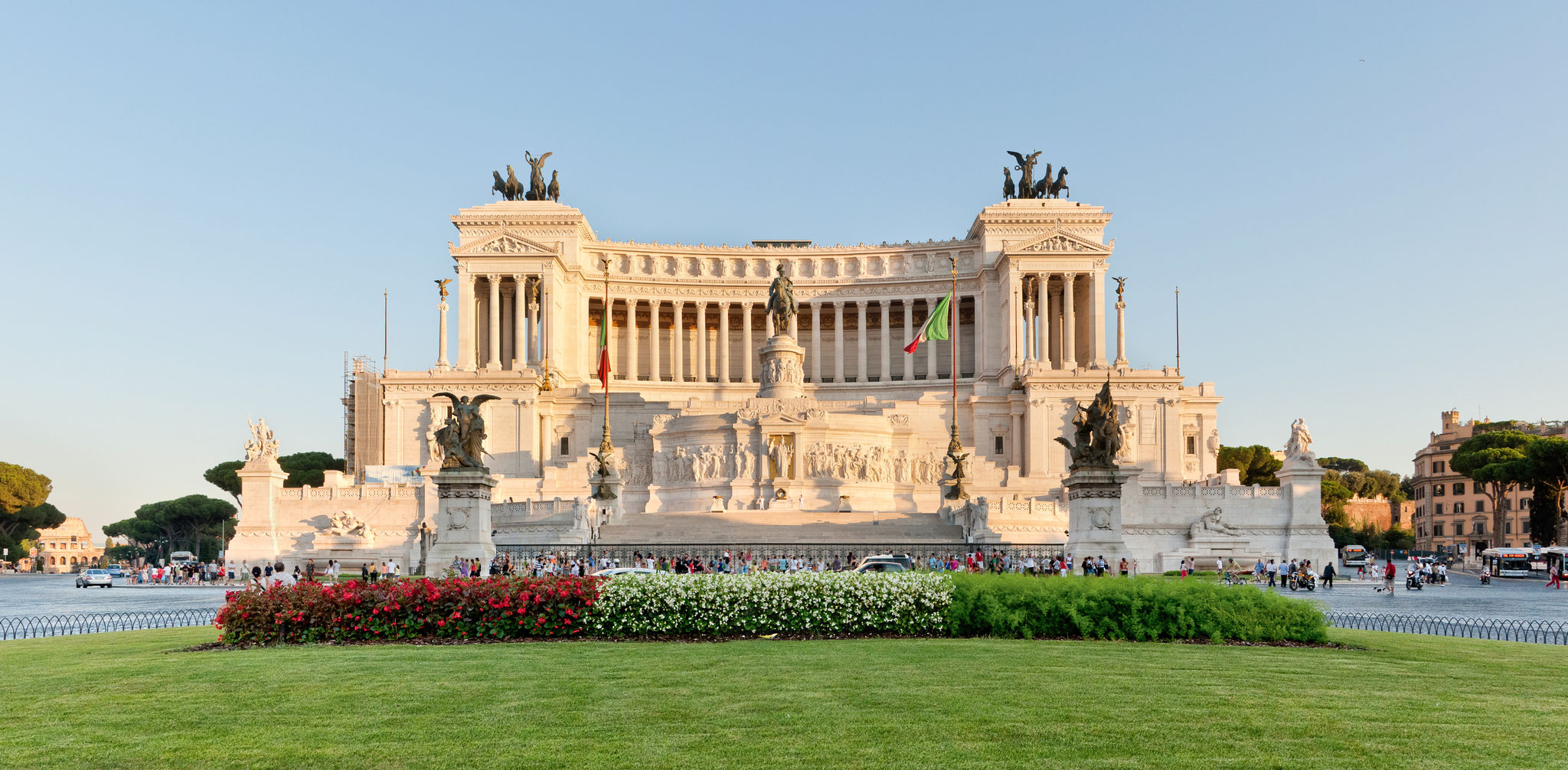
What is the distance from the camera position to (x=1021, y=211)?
91562 mm

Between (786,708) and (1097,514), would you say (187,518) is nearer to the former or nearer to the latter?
(1097,514)

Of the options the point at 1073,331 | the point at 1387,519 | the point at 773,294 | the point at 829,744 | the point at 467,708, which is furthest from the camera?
the point at 1387,519

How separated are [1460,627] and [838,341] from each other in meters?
73.2

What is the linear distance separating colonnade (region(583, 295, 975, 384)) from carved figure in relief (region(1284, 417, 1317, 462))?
132ft

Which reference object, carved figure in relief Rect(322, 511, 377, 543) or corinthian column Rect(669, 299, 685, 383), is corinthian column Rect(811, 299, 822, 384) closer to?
corinthian column Rect(669, 299, 685, 383)

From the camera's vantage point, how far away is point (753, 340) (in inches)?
4067

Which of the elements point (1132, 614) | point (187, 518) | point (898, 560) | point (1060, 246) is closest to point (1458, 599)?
point (898, 560)

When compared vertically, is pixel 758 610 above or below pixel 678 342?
below

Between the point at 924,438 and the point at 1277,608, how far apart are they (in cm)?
5325

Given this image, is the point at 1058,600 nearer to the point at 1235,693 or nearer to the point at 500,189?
the point at 1235,693

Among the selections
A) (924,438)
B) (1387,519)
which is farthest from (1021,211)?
(1387,519)

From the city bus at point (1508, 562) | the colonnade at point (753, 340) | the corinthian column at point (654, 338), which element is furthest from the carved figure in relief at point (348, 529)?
the city bus at point (1508, 562)

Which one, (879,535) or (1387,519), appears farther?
(1387,519)

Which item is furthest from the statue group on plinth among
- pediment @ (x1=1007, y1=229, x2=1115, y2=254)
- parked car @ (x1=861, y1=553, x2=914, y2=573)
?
→ parked car @ (x1=861, y1=553, x2=914, y2=573)
